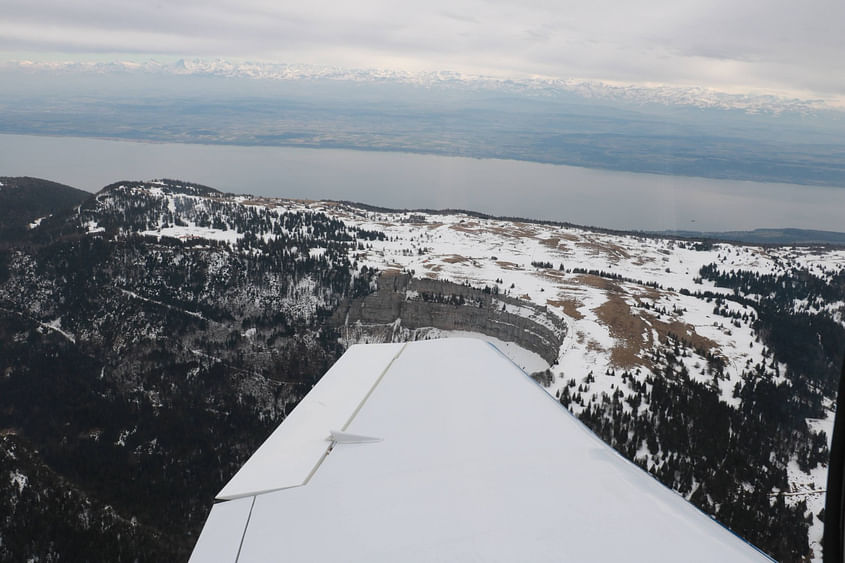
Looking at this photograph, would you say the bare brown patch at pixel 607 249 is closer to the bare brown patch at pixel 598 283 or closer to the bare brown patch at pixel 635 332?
the bare brown patch at pixel 598 283

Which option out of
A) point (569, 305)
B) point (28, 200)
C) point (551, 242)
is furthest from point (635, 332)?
point (28, 200)

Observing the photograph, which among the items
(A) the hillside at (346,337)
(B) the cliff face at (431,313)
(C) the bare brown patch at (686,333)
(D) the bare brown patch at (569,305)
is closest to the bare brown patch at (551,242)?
(A) the hillside at (346,337)

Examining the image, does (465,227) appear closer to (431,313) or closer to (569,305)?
(431,313)

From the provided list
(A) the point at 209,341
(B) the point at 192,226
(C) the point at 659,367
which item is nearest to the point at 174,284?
(A) the point at 209,341

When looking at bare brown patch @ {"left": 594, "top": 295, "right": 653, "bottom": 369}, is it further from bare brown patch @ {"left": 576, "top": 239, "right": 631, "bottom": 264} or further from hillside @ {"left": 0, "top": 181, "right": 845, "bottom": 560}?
bare brown patch @ {"left": 576, "top": 239, "right": 631, "bottom": 264}

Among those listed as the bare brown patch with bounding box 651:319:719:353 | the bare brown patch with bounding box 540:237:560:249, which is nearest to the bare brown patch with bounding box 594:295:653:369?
the bare brown patch with bounding box 651:319:719:353

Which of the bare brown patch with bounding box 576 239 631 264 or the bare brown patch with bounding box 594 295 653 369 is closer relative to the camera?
the bare brown patch with bounding box 594 295 653 369

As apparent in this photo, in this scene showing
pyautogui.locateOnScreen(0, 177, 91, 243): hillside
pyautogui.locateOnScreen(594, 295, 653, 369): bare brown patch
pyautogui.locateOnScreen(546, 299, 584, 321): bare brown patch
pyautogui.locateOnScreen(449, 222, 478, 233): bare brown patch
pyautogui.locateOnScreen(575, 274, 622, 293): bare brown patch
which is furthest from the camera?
pyautogui.locateOnScreen(0, 177, 91, 243): hillside

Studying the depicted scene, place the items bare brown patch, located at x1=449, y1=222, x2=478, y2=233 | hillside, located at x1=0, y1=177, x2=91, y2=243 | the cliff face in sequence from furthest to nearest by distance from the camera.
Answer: hillside, located at x1=0, y1=177, x2=91, y2=243 → bare brown patch, located at x1=449, y1=222, x2=478, y2=233 → the cliff face
